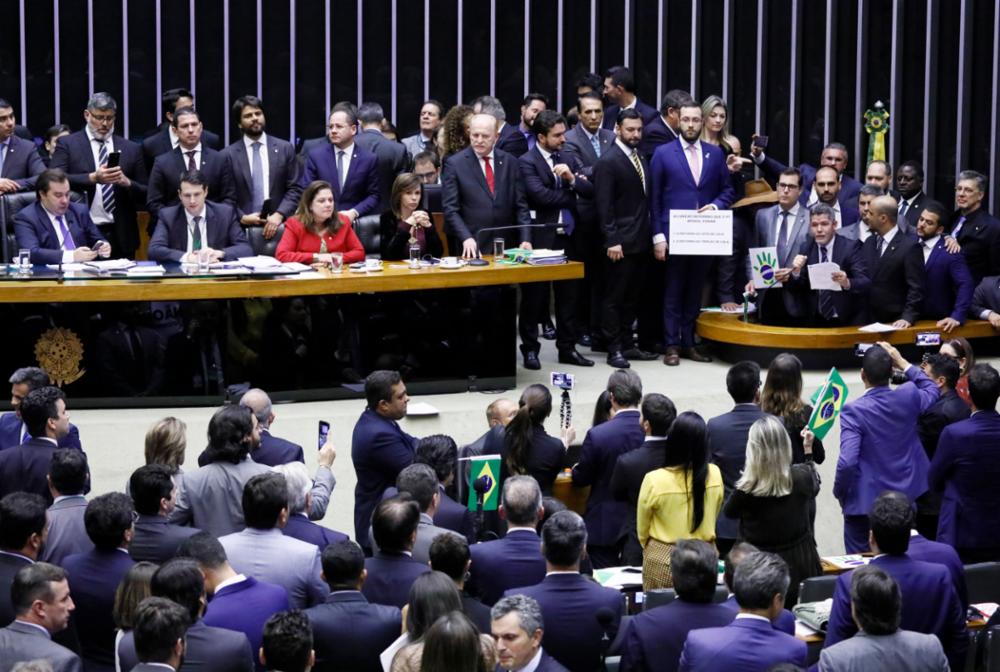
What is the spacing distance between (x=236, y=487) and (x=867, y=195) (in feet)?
17.8

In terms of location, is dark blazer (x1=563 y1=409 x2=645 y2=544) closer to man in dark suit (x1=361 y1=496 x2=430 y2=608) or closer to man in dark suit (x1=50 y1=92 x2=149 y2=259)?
man in dark suit (x1=361 y1=496 x2=430 y2=608)

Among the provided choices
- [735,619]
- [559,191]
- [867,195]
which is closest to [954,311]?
[867,195]

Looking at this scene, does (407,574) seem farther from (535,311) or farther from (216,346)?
(535,311)

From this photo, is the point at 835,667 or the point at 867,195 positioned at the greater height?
the point at 867,195

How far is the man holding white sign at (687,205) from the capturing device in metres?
10.4

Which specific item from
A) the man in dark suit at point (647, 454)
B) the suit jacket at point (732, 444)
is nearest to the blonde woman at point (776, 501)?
the man in dark suit at point (647, 454)

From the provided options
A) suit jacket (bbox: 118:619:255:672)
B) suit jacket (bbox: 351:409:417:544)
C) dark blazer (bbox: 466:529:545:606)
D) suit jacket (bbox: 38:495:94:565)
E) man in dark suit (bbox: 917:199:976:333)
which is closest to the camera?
suit jacket (bbox: 118:619:255:672)

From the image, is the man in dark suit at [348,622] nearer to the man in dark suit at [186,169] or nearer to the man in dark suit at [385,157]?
the man in dark suit at [186,169]

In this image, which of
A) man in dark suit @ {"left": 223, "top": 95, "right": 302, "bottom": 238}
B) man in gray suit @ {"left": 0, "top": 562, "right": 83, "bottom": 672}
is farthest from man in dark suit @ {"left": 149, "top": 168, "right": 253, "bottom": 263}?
man in gray suit @ {"left": 0, "top": 562, "right": 83, "bottom": 672}

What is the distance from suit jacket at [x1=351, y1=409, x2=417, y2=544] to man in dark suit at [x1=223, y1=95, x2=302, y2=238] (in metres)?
3.65

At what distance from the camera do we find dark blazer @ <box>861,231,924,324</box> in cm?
1031

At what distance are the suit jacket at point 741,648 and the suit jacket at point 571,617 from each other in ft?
1.24

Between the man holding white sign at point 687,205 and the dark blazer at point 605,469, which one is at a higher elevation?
the man holding white sign at point 687,205

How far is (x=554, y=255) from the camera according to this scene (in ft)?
32.4
